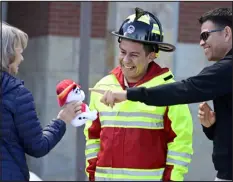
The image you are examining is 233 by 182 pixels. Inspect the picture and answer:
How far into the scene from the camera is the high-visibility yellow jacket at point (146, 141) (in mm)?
4094

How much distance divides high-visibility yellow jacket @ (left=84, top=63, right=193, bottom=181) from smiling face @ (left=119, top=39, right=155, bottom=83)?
8cm

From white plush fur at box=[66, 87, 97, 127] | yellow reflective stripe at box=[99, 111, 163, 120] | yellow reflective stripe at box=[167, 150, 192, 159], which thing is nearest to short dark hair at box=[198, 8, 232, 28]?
yellow reflective stripe at box=[99, 111, 163, 120]

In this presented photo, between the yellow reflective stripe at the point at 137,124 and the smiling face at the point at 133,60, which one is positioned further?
the smiling face at the point at 133,60

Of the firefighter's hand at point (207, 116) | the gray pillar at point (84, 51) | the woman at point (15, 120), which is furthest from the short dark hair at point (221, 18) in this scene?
the gray pillar at point (84, 51)

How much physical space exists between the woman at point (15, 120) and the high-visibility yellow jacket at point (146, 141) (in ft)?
1.81

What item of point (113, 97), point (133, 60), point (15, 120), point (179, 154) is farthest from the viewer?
point (133, 60)

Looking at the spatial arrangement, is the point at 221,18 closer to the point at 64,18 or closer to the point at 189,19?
the point at 189,19

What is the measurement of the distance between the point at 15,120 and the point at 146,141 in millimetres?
929

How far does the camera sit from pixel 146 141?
4137 millimetres

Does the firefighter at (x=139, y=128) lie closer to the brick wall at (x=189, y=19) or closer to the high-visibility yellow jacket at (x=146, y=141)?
the high-visibility yellow jacket at (x=146, y=141)

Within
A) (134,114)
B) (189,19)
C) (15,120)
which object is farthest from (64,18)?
(15,120)

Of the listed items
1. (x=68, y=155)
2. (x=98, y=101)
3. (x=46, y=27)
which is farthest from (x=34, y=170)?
(x=98, y=101)

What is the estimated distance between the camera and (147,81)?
4230 millimetres

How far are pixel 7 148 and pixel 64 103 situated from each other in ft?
1.62
